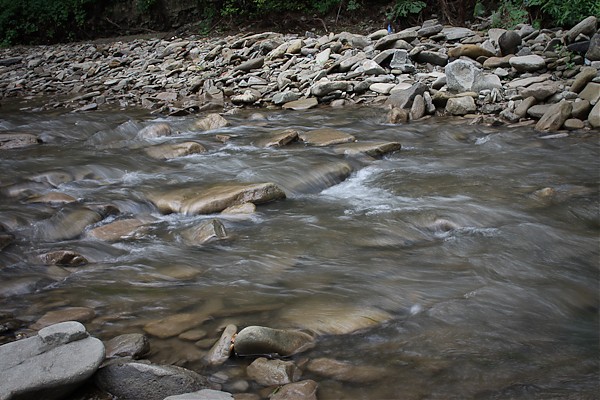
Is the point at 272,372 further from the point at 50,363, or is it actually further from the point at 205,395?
the point at 50,363

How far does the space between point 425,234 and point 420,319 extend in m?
1.41

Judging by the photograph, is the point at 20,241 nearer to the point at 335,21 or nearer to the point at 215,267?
the point at 215,267

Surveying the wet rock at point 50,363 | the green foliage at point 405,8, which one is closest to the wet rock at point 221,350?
the wet rock at point 50,363

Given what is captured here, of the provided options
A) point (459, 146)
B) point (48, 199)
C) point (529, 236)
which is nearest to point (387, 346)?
point (529, 236)

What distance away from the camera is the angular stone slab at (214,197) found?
491cm

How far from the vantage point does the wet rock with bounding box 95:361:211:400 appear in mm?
2264

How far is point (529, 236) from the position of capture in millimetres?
4219

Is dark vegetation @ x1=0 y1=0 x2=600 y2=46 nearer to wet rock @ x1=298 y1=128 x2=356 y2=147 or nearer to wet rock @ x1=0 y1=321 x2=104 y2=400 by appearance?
wet rock @ x1=298 y1=128 x2=356 y2=147

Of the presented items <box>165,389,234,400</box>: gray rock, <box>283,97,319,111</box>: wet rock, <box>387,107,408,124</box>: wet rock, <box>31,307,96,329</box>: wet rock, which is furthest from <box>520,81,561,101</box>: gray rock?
<box>165,389,234,400</box>: gray rock

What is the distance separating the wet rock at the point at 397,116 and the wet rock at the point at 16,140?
Answer: 531cm

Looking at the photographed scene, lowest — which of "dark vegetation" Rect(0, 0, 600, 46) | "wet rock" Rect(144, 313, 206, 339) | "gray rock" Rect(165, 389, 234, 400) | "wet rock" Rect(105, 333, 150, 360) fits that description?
"wet rock" Rect(144, 313, 206, 339)

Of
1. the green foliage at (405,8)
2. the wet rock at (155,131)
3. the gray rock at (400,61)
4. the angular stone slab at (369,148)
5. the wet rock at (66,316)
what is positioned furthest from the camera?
the green foliage at (405,8)

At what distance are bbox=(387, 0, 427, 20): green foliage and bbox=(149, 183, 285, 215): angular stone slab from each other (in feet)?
31.6

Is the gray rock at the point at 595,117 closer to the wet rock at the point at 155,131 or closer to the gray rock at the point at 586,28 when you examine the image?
the gray rock at the point at 586,28
